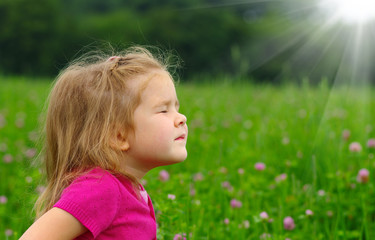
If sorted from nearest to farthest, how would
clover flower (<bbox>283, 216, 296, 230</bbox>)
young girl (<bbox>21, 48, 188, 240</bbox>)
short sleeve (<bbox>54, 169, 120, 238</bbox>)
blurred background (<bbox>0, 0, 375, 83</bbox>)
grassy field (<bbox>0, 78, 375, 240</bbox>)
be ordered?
short sleeve (<bbox>54, 169, 120, 238</bbox>) → young girl (<bbox>21, 48, 188, 240</bbox>) → grassy field (<bbox>0, 78, 375, 240</bbox>) → clover flower (<bbox>283, 216, 296, 230</bbox>) → blurred background (<bbox>0, 0, 375, 83</bbox>)

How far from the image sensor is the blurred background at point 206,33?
80.3ft

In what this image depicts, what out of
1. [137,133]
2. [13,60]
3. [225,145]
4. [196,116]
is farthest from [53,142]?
[13,60]

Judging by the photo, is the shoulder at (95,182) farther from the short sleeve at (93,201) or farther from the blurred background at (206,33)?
the blurred background at (206,33)

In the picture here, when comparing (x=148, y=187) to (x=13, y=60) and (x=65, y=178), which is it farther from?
(x=13, y=60)

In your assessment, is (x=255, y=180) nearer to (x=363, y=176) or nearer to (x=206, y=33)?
(x=363, y=176)

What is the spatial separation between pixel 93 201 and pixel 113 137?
0.70ft

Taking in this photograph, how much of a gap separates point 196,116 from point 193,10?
1160 inches

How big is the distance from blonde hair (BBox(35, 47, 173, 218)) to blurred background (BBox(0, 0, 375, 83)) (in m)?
20.7

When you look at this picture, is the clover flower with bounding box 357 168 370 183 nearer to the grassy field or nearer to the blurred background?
the grassy field

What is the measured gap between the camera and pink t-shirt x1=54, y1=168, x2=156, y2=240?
44.7 inches

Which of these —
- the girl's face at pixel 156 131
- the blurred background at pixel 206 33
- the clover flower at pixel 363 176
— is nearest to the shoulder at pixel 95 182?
the girl's face at pixel 156 131

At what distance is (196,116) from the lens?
4555 millimetres

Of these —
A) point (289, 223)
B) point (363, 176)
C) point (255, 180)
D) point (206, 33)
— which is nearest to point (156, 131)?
point (289, 223)

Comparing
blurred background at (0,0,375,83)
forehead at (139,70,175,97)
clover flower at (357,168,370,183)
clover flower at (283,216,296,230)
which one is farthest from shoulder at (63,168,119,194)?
blurred background at (0,0,375,83)
